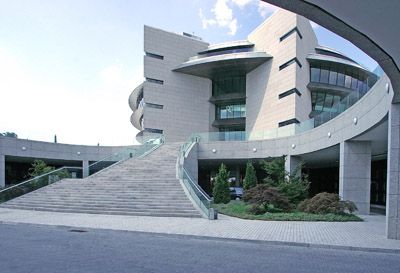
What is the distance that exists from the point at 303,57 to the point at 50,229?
4142cm

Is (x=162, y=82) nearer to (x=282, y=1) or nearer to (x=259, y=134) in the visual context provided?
(x=259, y=134)

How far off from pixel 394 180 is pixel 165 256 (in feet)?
26.3

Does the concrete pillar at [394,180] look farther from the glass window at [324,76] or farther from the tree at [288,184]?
the glass window at [324,76]

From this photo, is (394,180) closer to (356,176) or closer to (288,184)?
(356,176)

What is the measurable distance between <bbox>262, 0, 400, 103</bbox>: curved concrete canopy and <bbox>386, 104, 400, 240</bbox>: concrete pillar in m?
4.20

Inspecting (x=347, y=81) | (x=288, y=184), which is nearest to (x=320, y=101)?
(x=347, y=81)

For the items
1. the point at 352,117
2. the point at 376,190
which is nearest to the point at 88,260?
the point at 352,117

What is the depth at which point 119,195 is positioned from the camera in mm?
20219

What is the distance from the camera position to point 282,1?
19.4 ft

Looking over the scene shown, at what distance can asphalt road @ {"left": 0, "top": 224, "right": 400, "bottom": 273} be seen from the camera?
7.18m

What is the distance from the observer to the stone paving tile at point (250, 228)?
11023 millimetres

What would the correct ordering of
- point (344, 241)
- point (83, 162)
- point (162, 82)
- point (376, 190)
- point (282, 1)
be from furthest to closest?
point (162, 82)
point (83, 162)
point (376, 190)
point (344, 241)
point (282, 1)

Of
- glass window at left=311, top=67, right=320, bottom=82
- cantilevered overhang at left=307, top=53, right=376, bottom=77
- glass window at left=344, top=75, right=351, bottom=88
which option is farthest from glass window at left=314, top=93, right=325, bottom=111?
cantilevered overhang at left=307, top=53, right=376, bottom=77

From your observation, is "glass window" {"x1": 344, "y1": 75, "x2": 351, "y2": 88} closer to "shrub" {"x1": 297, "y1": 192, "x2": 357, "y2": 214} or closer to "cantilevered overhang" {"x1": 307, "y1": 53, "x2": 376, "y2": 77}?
"cantilevered overhang" {"x1": 307, "y1": 53, "x2": 376, "y2": 77}
